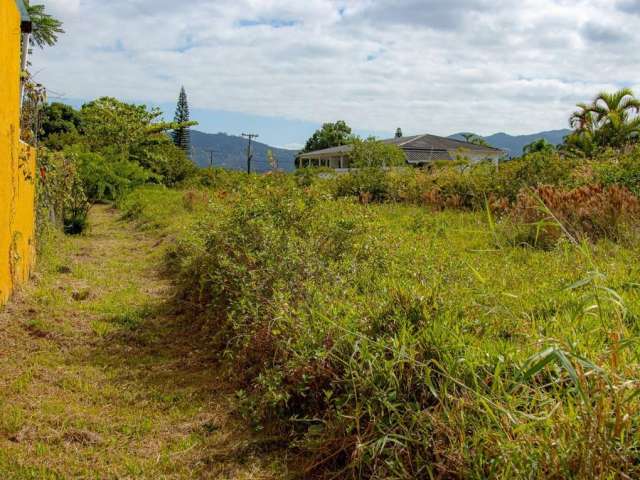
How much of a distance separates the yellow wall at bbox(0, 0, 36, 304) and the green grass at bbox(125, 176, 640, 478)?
196 cm

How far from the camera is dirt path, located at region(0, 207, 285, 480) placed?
3287 mm

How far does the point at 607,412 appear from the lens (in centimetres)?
234

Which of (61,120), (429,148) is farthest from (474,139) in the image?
(61,120)

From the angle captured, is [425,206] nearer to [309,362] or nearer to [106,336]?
[106,336]

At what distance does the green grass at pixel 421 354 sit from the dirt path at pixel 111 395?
0.96 ft

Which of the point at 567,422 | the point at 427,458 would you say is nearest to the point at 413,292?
the point at 427,458

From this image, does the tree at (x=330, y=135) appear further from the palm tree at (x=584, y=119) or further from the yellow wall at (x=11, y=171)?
the yellow wall at (x=11, y=171)

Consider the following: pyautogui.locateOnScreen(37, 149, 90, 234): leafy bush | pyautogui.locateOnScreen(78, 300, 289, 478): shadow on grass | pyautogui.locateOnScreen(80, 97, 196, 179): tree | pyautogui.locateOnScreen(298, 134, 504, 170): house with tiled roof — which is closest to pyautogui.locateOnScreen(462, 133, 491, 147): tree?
pyautogui.locateOnScreen(298, 134, 504, 170): house with tiled roof

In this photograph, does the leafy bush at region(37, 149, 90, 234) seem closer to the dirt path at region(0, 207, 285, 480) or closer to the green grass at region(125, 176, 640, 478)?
the dirt path at region(0, 207, 285, 480)

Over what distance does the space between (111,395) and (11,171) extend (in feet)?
10.4

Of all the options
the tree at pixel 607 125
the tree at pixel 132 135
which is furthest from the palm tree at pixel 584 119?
the tree at pixel 132 135

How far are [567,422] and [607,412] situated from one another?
0.52ft

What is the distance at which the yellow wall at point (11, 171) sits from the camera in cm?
588

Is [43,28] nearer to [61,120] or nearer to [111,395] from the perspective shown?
[111,395]
